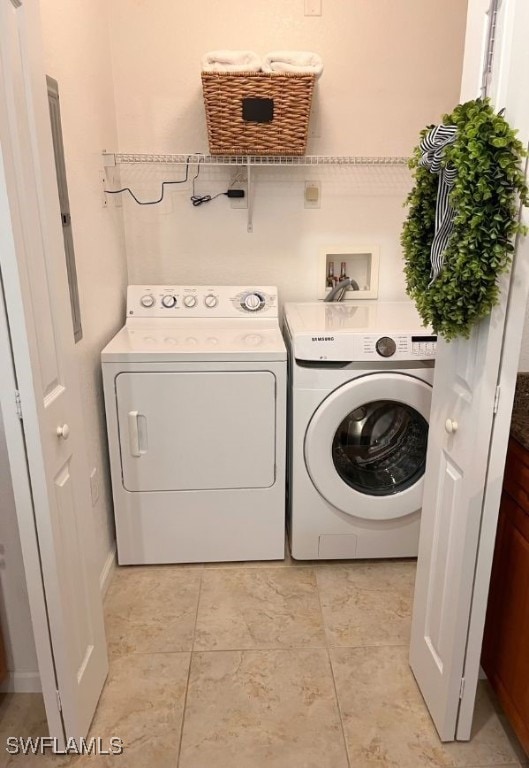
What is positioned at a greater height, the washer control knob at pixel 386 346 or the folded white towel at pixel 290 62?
the folded white towel at pixel 290 62

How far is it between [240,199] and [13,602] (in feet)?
6.28

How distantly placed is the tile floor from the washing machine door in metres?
0.34

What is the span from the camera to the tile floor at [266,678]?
158 centimetres

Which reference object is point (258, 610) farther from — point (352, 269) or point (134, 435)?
point (352, 269)

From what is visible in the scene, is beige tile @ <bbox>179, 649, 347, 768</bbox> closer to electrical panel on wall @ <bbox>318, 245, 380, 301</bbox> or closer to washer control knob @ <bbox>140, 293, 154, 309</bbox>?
washer control knob @ <bbox>140, 293, 154, 309</bbox>

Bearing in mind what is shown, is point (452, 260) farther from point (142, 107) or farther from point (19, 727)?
point (142, 107)

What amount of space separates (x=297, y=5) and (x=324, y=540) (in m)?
2.28

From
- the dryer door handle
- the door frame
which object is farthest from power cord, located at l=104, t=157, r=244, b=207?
the door frame

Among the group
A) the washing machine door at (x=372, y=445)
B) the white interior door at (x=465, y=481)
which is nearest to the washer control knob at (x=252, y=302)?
the washing machine door at (x=372, y=445)

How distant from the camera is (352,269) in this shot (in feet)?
9.30

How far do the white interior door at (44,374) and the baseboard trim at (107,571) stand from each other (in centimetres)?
56

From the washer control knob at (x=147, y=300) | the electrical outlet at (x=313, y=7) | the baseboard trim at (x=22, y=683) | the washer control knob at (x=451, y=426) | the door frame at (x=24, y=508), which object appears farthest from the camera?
the washer control knob at (x=147, y=300)

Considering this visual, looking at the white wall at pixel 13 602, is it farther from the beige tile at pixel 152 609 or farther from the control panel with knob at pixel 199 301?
the control panel with knob at pixel 199 301

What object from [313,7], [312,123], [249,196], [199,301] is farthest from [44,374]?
[313,7]
